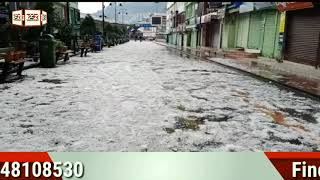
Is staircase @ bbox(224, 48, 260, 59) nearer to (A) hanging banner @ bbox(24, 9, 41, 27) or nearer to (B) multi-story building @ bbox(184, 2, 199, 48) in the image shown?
(A) hanging banner @ bbox(24, 9, 41, 27)

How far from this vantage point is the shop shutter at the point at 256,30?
961 inches

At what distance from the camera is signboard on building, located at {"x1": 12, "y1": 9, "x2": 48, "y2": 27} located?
20031 mm

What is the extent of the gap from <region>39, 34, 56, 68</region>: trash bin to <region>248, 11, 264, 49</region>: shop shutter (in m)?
14.6

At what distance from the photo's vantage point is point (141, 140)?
16.2 feet

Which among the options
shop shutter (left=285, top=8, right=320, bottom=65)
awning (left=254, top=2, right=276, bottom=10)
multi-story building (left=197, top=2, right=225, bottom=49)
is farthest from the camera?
multi-story building (left=197, top=2, right=225, bottom=49)

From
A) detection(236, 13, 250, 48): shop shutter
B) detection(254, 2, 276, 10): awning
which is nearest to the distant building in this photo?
detection(236, 13, 250, 48): shop shutter

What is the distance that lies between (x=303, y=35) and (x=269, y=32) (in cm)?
447

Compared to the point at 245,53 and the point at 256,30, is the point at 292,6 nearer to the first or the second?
the point at 256,30

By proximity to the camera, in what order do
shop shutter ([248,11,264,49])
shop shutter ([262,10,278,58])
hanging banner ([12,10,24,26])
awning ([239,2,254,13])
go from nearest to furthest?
hanging banner ([12,10,24,26]) → shop shutter ([262,10,278,58]) → shop shutter ([248,11,264,49]) → awning ([239,2,254,13])

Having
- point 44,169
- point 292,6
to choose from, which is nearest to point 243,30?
point 292,6

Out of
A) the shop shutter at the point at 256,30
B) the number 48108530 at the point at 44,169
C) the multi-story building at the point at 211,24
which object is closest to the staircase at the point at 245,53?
the shop shutter at the point at 256,30

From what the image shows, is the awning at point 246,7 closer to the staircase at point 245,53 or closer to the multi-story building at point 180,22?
the staircase at point 245,53

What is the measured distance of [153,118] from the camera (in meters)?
6.34

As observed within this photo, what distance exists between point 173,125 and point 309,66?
1362 centimetres
